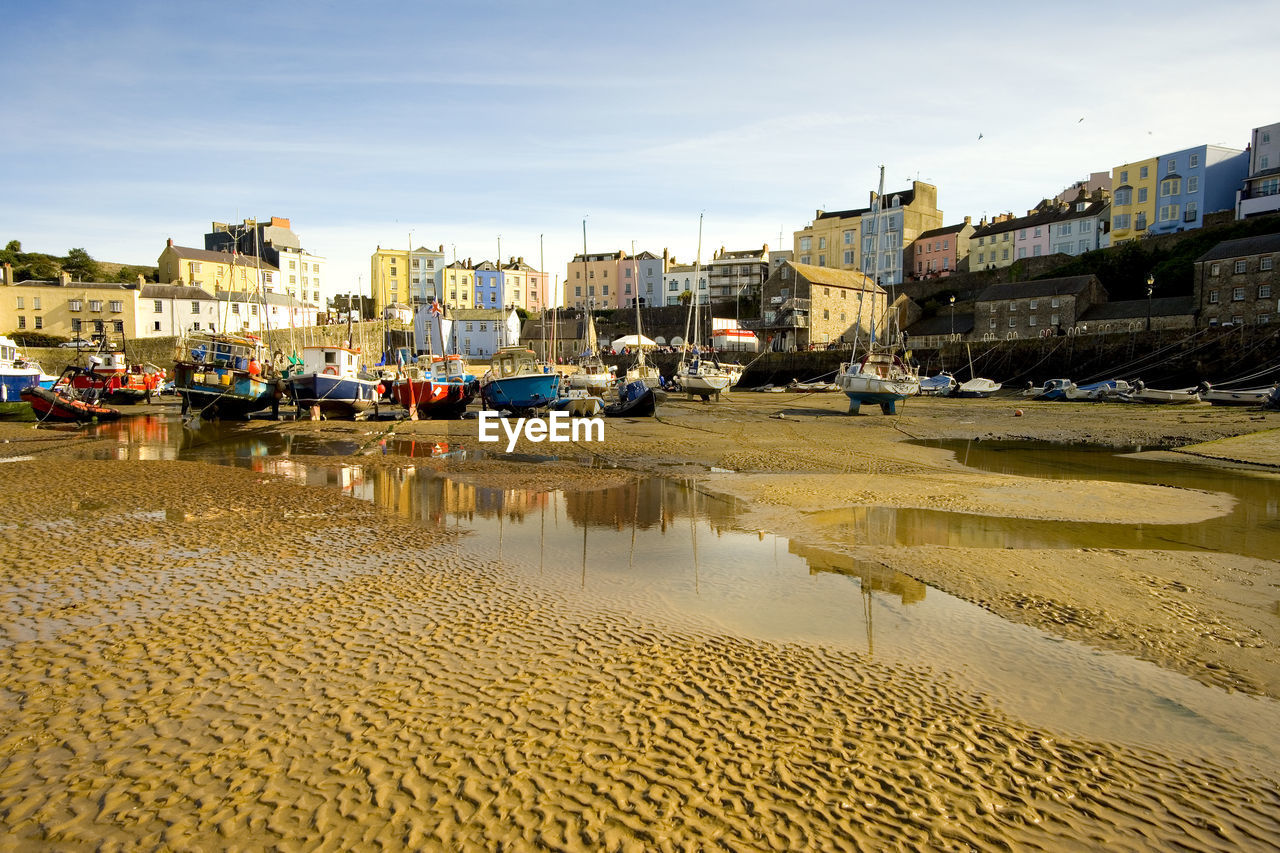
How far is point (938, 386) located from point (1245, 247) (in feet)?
68.1

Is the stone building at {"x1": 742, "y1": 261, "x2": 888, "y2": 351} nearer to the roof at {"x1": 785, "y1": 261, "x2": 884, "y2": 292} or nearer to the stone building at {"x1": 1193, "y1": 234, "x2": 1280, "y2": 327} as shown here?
the roof at {"x1": 785, "y1": 261, "x2": 884, "y2": 292}

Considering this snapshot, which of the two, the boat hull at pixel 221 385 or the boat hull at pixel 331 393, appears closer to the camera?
the boat hull at pixel 221 385

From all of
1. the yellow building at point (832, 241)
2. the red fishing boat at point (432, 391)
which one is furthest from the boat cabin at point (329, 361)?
the yellow building at point (832, 241)

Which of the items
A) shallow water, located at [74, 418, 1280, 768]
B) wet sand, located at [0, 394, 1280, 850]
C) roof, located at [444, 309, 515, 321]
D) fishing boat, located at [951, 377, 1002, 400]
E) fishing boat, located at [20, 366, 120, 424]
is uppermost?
roof, located at [444, 309, 515, 321]

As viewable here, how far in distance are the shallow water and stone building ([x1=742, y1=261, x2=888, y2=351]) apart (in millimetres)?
49910

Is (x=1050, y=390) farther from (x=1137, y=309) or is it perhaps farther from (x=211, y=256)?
(x=211, y=256)

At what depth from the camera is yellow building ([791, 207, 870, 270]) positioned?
8281cm

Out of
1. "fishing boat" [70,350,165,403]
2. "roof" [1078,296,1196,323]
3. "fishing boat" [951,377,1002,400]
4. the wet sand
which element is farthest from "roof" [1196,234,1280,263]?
"fishing boat" [70,350,165,403]

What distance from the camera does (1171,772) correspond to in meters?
4.15

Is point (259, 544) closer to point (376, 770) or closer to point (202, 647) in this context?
point (202, 647)

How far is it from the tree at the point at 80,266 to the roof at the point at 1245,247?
310 feet

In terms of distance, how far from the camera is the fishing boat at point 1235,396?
31578mm

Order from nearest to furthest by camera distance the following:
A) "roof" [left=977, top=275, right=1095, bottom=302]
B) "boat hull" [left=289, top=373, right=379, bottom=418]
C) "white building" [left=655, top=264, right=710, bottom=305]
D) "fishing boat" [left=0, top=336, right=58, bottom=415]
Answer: "boat hull" [left=289, top=373, right=379, bottom=418] → "fishing boat" [left=0, top=336, right=58, bottom=415] → "roof" [left=977, top=275, right=1095, bottom=302] → "white building" [left=655, top=264, right=710, bottom=305]

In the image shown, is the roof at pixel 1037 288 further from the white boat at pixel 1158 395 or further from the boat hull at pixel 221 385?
the boat hull at pixel 221 385
